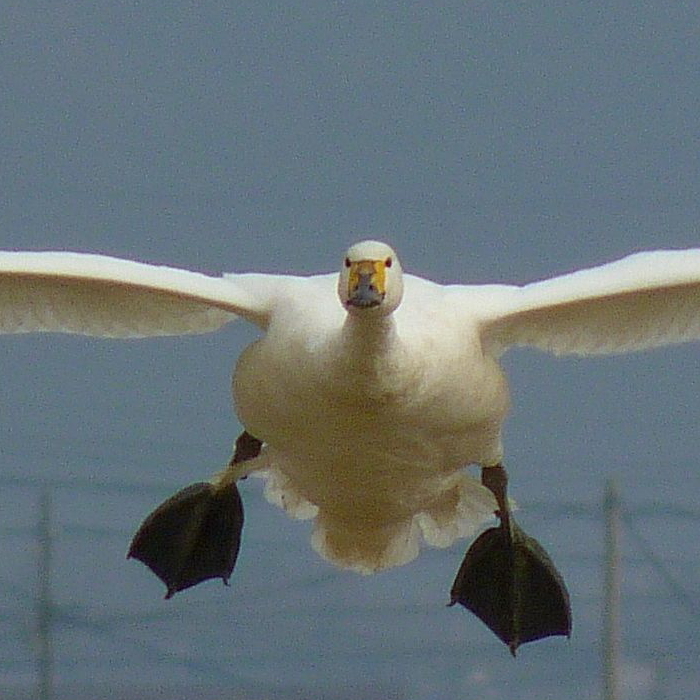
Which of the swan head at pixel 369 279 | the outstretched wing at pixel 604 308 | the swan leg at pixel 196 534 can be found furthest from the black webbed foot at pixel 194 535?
the swan head at pixel 369 279

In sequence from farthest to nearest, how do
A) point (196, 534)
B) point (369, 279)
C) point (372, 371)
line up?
point (196, 534), point (372, 371), point (369, 279)

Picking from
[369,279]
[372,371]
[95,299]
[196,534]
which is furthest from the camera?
[196,534]

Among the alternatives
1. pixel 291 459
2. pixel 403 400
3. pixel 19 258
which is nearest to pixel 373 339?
pixel 403 400

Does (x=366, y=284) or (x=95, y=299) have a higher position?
(x=95, y=299)

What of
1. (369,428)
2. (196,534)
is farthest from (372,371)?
(196,534)

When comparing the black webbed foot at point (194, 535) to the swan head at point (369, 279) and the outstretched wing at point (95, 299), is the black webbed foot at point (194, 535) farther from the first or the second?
the swan head at point (369, 279)

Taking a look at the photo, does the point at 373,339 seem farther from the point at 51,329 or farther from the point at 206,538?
the point at 206,538

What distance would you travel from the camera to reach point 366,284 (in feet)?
8.59

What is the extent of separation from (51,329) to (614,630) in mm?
3825

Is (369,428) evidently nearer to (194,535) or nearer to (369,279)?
(369,279)

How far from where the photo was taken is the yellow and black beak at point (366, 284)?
2615 millimetres

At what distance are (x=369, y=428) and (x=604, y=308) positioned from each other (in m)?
0.69

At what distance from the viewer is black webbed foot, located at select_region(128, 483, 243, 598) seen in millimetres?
3734

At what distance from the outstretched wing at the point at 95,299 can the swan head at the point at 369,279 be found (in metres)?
0.43
